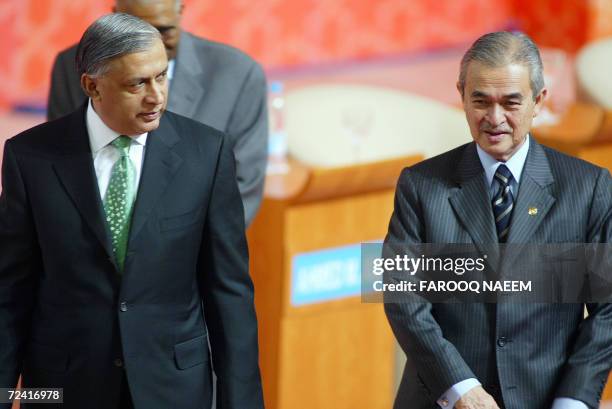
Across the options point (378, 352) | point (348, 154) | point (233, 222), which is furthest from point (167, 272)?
point (348, 154)

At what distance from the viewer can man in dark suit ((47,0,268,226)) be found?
11.2 ft

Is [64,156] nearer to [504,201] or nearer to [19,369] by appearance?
[19,369]

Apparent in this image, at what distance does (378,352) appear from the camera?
4391 mm

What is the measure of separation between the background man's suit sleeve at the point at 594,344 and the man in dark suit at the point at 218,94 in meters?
1.13

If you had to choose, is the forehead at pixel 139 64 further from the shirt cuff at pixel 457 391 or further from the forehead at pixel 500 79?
the shirt cuff at pixel 457 391

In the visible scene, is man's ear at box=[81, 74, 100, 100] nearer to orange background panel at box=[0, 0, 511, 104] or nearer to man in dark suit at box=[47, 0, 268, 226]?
man in dark suit at box=[47, 0, 268, 226]

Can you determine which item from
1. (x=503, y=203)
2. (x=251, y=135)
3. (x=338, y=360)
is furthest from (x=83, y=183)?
(x=338, y=360)

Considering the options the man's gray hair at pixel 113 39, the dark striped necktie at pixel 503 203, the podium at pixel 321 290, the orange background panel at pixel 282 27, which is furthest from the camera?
the orange background panel at pixel 282 27

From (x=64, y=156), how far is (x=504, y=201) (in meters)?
0.83

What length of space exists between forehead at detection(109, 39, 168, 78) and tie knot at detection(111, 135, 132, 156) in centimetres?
15

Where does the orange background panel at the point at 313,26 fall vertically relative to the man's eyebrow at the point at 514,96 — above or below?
above

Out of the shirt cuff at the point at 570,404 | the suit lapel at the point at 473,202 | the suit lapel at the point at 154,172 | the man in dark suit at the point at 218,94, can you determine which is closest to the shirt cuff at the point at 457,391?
the shirt cuff at the point at 570,404

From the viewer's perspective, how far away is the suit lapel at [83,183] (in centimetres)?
254

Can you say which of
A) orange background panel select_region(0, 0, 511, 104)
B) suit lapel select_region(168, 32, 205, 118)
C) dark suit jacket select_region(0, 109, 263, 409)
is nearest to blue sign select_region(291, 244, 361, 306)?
suit lapel select_region(168, 32, 205, 118)
